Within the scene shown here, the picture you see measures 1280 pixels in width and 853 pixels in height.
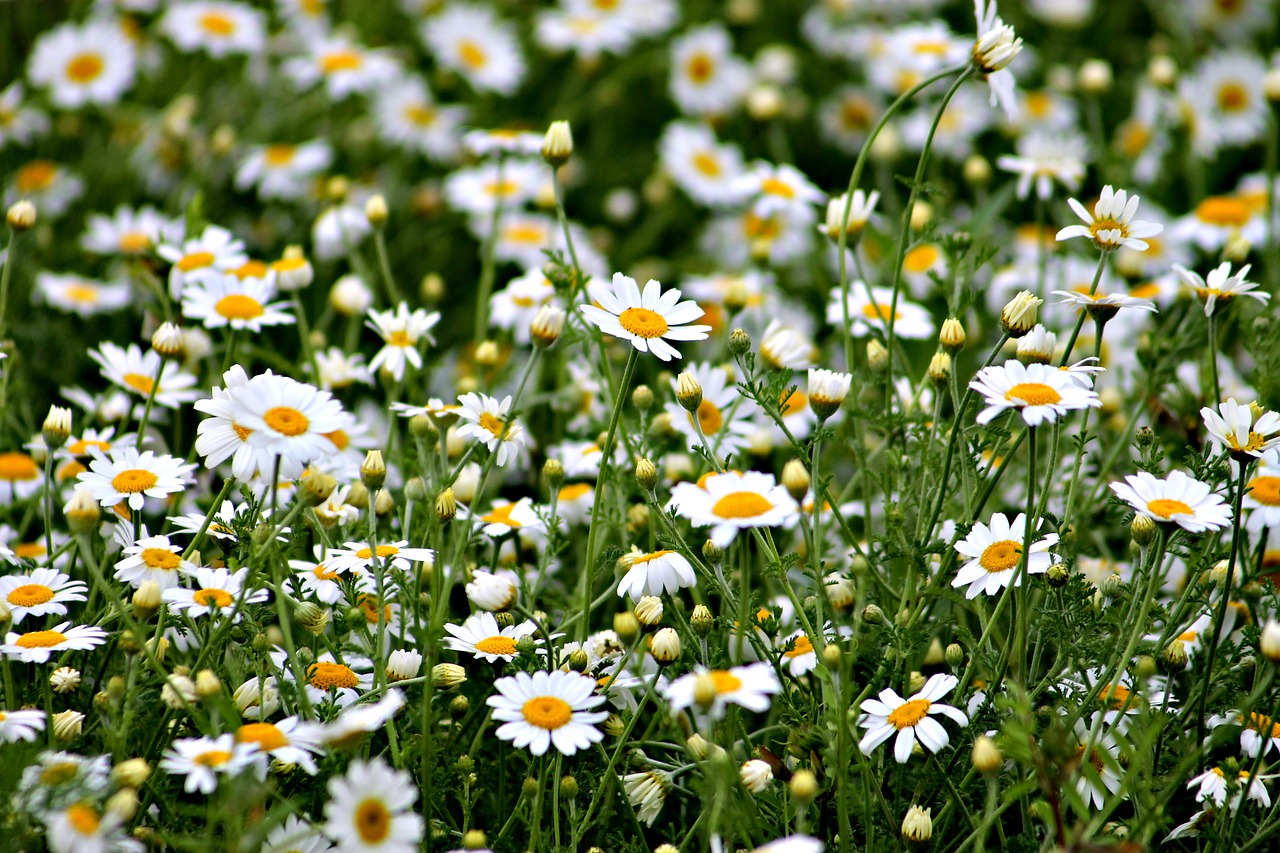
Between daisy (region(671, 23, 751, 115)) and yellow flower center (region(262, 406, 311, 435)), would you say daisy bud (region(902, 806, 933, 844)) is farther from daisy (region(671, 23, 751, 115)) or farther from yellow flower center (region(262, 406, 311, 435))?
daisy (region(671, 23, 751, 115))

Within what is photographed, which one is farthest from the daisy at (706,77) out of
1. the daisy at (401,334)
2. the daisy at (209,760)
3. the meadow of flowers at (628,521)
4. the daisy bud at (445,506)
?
the daisy at (209,760)

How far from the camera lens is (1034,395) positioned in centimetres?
169

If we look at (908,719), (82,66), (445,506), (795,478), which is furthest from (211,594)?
(82,66)

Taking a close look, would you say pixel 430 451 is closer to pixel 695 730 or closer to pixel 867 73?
pixel 695 730

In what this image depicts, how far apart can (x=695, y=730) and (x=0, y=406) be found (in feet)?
4.75

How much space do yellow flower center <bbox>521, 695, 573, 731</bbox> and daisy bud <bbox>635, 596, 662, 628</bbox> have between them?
0.17m

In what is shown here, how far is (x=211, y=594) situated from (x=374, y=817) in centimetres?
54

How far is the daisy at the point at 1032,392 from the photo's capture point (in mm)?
1632

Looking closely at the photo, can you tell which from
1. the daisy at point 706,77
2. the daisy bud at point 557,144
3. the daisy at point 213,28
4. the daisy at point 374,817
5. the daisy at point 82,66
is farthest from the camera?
the daisy at point 706,77

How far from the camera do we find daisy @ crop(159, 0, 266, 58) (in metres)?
4.06

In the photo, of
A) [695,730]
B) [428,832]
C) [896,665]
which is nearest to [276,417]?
[428,832]

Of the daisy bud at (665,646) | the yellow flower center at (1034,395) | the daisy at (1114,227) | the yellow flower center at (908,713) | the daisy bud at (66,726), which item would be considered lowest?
the daisy bud at (66,726)

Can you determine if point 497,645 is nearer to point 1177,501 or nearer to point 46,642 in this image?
point 46,642

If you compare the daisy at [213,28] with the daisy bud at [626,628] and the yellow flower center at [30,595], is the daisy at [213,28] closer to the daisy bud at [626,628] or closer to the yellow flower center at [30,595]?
the yellow flower center at [30,595]
